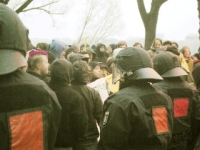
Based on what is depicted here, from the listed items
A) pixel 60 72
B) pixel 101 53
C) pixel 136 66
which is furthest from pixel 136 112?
pixel 101 53

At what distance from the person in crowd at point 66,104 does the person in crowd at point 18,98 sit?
6.14 feet

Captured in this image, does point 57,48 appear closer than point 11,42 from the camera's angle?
No

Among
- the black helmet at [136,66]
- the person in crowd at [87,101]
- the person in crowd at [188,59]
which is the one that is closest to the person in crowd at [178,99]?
the person in crowd at [87,101]

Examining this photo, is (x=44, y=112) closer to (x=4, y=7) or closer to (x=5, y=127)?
(x=5, y=127)

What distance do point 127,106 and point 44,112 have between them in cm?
91

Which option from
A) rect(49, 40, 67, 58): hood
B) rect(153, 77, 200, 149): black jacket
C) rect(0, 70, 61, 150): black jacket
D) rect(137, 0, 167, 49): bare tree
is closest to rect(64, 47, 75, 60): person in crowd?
rect(49, 40, 67, 58): hood

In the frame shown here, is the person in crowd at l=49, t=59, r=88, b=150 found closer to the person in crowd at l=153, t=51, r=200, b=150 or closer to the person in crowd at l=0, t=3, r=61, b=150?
the person in crowd at l=153, t=51, r=200, b=150

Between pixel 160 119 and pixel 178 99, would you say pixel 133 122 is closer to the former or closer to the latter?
pixel 160 119

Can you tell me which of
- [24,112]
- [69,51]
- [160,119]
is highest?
[24,112]

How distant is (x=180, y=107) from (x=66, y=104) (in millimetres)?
1347

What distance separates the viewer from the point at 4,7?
2586 mm

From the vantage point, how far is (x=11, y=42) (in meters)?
2.52

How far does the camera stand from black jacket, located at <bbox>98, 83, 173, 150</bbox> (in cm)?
334

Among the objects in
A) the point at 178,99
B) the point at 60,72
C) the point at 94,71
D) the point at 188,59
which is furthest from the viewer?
the point at 188,59
